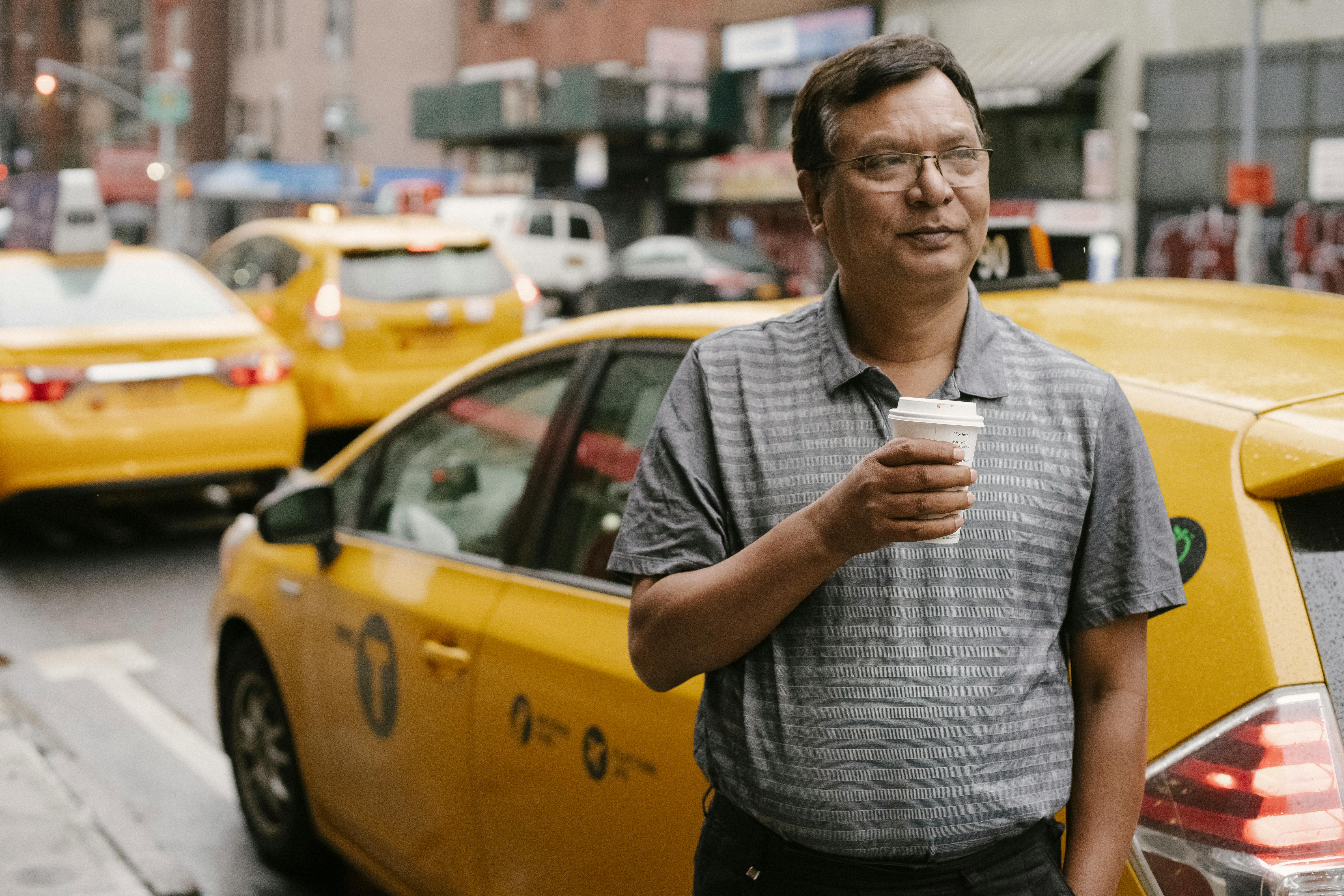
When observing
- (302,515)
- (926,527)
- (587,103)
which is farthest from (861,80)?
(587,103)

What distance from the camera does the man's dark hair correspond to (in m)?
1.78

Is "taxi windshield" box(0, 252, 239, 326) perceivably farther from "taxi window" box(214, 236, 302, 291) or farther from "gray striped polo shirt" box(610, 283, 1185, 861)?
"gray striped polo shirt" box(610, 283, 1185, 861)

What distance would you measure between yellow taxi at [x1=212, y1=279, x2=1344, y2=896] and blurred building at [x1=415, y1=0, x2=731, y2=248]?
95.2ft

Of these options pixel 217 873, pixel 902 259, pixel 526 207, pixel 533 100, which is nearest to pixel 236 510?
pixel 217 873

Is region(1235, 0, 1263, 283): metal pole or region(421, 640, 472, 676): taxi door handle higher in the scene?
region(1235, 0, 1263, 283): metal pole

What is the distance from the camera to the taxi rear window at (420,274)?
401 inches

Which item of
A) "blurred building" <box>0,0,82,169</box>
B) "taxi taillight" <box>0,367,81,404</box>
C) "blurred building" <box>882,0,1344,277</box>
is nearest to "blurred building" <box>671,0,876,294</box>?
"blurred building" <box>882,0,1344,277</box>

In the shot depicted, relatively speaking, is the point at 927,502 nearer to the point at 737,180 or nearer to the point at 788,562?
the point at 788,562

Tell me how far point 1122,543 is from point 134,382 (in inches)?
265

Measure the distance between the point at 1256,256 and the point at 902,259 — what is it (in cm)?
2062

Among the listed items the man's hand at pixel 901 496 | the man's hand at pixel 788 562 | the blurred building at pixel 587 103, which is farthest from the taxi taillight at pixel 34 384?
the blurred building at pixel 587 103

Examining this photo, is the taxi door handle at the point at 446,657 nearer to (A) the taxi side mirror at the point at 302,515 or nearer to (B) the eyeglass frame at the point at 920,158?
(A) the taxi side mirror at the point at 302,515

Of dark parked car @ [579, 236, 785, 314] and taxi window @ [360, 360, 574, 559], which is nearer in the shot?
taxi window @ [360, 360, 574, 559]

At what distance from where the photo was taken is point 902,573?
1733mm
